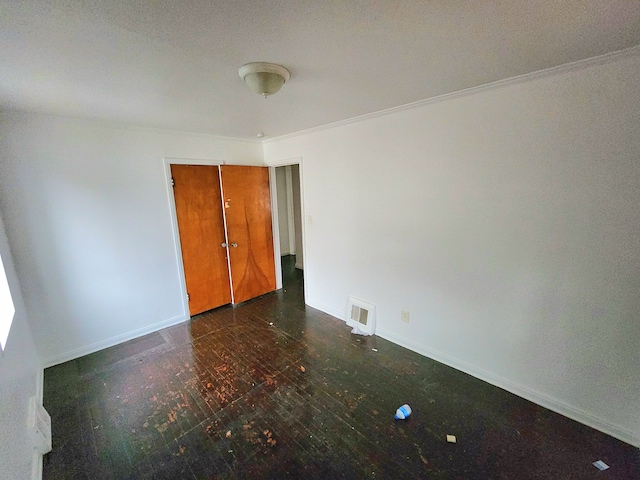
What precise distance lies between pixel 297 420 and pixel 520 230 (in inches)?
Answer: 81.6

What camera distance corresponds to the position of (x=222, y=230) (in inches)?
142

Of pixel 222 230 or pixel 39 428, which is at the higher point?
pixel 222 230

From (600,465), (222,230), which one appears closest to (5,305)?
(222,230)

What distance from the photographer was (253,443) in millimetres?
1744

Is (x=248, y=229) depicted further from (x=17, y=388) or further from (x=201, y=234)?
(x=17, y=388)

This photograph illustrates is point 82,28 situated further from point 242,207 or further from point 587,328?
point 587,328

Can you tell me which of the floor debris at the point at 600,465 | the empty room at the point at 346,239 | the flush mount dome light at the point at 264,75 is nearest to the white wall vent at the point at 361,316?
the empty room at the point at 346,239

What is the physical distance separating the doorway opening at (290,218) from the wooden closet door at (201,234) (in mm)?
1620

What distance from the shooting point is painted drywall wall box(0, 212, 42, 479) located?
1234 millimetres

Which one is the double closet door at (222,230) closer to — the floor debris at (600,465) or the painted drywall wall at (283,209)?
the painted drywall wall at (283,209)

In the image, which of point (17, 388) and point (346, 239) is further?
point (346, 239)

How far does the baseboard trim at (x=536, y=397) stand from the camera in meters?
1.70

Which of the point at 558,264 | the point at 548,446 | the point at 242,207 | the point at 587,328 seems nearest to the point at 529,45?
the point at 558,264

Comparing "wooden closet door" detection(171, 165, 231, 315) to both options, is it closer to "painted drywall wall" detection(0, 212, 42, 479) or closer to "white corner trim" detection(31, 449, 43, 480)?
"painted drywall wall" detection(0, 212, 42, 479)
